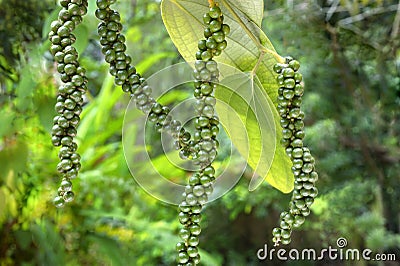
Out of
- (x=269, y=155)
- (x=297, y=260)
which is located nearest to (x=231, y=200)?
(x=297, y=260)

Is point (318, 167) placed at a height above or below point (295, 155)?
above

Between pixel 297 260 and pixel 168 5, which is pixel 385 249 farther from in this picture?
pixel 168 5

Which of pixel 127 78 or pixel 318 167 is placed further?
pixel 318 167
